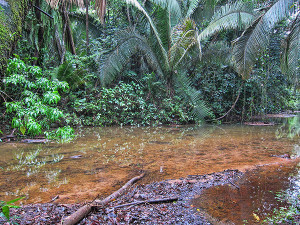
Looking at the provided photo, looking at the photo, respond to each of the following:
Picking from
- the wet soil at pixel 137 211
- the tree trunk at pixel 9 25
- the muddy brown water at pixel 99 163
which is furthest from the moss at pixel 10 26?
the wet soil at pixel 137 211

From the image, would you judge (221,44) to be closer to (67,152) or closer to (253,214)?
(67,152)

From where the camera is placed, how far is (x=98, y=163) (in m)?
2.70

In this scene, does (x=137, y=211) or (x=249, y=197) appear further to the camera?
(x=249, y=197)

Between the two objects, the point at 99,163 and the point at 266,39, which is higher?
the point at 266,39

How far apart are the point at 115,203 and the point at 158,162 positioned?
130cm

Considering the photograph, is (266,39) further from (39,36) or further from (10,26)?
(39,36)

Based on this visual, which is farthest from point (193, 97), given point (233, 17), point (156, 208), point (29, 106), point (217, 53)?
point (156, 208)

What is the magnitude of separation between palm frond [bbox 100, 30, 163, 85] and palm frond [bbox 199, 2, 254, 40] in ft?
6.94

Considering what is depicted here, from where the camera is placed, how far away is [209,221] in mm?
1385

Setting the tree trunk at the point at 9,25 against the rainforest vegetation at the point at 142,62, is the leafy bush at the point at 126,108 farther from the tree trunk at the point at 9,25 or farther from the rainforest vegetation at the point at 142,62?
the tree trunk at the point at 9,25

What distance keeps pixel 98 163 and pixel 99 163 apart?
0.04 feet

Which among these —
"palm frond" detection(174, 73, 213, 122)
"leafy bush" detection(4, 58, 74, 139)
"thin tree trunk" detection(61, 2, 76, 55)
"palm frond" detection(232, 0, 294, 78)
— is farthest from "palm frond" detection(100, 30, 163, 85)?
"palm frond" detection(232, 0, 294, 78)

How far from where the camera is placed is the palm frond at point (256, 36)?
4688 mm

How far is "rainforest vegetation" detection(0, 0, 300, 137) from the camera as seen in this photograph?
15.5ft
